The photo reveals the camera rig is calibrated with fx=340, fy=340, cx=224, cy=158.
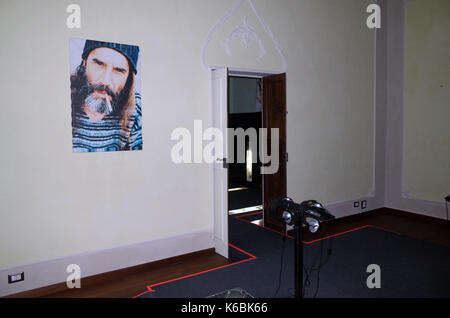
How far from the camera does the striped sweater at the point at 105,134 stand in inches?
132

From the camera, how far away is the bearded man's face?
11.2 feet

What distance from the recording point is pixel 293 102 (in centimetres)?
498

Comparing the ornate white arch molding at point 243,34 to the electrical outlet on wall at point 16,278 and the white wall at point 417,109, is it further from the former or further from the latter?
the electrical outlet on wall at point 16,278

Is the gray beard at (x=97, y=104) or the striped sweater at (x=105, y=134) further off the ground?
the gray beard at (x=97, y=104)

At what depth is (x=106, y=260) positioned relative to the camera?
3545mm

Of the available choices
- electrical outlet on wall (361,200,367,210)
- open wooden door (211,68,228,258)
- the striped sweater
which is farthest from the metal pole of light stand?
electrical outlet on wall (361,200,367,210)

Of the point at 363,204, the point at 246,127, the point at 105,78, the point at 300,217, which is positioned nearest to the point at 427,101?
the point at 363,204

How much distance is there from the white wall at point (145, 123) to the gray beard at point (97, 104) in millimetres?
194

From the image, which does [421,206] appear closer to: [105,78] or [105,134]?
[105,134]

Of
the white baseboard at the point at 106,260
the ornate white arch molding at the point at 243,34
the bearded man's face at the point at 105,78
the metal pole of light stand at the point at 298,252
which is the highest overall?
the ornate white arch molding at the point at 243,34

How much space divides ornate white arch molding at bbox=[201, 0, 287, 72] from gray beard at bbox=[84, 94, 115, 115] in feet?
4.22

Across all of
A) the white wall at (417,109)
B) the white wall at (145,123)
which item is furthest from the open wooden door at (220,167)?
the white wall at (417,109)

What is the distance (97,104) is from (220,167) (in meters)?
1.53

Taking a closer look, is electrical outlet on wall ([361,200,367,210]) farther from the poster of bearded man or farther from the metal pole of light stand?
the poster of bearded man
